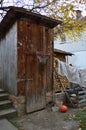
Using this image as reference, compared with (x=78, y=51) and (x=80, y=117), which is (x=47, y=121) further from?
(x=78, y=51)

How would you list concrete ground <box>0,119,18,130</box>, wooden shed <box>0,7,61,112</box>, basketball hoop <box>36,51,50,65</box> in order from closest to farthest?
concrete ground <box>0,119,18,130</box> → wooden shed <box>0,7,61,112</box> → basketball hoop <box>36,51,50,65</box>

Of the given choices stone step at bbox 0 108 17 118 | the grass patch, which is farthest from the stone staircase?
the grass patch

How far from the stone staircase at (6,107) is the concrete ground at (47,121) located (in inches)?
12.8

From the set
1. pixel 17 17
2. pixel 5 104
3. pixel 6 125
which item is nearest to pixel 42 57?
pixel 17 17

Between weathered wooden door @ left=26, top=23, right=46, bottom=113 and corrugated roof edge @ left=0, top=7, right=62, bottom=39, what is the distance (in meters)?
0.35

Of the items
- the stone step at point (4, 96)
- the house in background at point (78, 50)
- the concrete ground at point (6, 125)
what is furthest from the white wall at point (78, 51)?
the concrete ground at point (6, 125)

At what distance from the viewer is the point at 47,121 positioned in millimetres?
6676

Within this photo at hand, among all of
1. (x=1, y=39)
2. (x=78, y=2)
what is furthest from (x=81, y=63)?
(x=1, y=39)

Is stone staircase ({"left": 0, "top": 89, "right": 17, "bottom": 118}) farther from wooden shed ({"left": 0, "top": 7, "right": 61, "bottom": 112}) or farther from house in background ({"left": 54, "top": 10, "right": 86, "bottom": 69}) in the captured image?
house in background ({"left": 54, "top": 10, "right": 86, "bottom": 69})

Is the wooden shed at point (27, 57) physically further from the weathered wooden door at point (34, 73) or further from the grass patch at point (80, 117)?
the grass patch at point (80, 117)

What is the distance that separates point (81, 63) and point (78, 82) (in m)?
12.5

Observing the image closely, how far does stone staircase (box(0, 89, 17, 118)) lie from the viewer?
6839mm

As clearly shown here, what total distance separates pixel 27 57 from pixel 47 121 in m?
2.51

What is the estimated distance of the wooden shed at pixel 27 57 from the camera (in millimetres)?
7340
